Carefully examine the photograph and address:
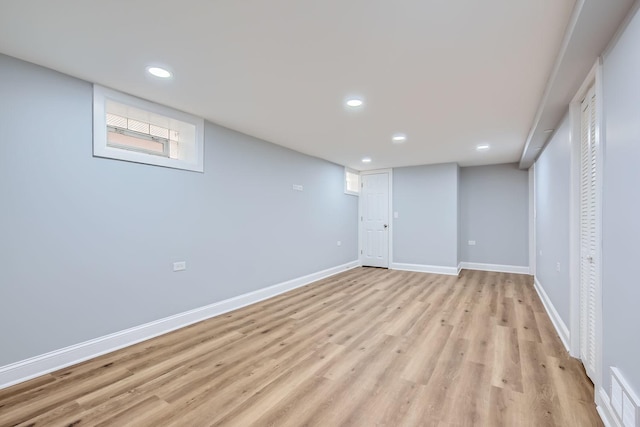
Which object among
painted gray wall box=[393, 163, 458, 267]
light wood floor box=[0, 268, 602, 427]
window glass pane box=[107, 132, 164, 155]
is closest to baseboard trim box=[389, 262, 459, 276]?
painted gray wall box=[393, 163, 458, 267]

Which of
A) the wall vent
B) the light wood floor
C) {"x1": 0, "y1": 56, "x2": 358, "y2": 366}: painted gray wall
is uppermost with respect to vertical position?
{"x1": 0, "y1": 56, "x2": 358, "y2": 366}: painted gray wall

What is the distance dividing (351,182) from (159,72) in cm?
519

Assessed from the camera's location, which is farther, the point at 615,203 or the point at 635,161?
the point at 615,203

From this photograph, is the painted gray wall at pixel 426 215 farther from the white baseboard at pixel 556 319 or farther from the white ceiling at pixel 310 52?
the white ceiling at pixel 310 52

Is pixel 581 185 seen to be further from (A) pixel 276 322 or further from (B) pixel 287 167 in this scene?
(B) pixel 287 167

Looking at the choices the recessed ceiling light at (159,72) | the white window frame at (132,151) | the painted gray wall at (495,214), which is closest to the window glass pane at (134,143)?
the white window frame at (132,151)

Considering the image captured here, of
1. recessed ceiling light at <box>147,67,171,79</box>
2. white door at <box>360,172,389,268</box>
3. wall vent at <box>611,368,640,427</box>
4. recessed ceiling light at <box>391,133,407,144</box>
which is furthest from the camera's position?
white door at <box>360,172,389,268</box>

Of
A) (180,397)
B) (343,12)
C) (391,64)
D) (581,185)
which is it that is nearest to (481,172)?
(581,185)

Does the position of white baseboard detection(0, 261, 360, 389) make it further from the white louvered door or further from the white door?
the white louvered door

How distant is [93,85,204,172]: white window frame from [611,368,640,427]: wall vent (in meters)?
3.85

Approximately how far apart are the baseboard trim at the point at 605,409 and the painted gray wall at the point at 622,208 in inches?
2.8

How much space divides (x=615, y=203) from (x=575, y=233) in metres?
1.14

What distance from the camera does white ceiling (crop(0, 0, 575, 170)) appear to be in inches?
65.2

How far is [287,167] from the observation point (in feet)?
16.0
